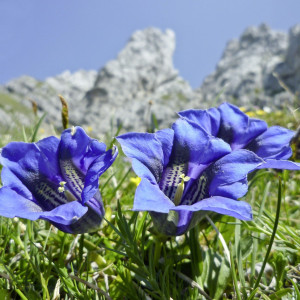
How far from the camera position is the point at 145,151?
1104 millimetres

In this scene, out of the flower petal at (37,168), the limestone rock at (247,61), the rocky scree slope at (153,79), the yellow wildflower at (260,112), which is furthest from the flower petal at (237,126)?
the limestone rock at (247,61)

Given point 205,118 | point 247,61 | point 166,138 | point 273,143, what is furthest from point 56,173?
point 247,61

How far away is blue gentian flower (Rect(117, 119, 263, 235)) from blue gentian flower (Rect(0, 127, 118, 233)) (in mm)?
123

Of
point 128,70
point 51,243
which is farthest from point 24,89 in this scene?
point 51,243

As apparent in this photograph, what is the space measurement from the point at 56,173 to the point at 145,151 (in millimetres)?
386

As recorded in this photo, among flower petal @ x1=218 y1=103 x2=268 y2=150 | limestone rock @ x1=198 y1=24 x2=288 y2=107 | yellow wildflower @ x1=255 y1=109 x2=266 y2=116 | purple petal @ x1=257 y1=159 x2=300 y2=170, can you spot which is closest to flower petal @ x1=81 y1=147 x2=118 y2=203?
purple petal @ x1=257 y1=159 x2=300 y2=170

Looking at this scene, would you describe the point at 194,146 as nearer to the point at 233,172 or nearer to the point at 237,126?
the point at 233,172

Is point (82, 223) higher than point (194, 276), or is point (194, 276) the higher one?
point (82, 223)

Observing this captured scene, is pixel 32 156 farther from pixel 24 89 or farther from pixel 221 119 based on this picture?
pixel 24 89

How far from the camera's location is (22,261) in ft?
4.35

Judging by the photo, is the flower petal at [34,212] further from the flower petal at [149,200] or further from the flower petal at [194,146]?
the flower petal at [194,146]

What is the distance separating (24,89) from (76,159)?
116 m

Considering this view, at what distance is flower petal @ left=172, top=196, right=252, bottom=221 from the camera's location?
2.91 feet

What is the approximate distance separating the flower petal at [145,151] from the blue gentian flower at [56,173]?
0.05 meters
